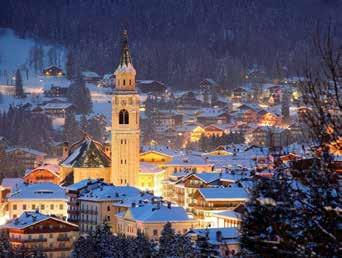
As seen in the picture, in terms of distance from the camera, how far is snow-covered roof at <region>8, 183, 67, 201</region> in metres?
52.3

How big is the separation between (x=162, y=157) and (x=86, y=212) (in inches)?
708

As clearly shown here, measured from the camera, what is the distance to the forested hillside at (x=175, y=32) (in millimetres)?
125125

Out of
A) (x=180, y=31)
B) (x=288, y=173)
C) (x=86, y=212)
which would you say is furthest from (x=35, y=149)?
(x=288, y=173)

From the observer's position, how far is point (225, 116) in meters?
99.1

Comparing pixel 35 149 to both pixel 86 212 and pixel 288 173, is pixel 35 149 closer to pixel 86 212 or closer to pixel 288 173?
pixel 86 212

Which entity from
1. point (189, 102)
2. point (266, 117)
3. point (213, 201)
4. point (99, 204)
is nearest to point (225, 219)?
point (213, 201)

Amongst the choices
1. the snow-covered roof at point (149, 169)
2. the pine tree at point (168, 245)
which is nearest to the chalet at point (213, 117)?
the snow-covered roof at point (149, 169)

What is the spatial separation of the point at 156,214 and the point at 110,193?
5.98 meters

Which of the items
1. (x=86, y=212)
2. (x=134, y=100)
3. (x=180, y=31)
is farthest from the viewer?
(x=180, y=31)

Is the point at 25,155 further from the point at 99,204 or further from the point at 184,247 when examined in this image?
the point at 184,247

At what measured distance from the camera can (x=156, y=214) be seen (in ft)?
141

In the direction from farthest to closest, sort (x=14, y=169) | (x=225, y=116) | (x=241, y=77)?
(x=241, y=77) < (x=225, y=116) < (x=14, y=169)

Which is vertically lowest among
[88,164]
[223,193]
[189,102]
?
[223,193]

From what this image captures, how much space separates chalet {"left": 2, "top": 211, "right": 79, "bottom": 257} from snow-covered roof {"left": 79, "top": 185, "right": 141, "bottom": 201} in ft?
10.8
